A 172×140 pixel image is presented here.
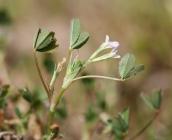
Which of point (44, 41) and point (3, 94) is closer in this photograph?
point (44, 41)

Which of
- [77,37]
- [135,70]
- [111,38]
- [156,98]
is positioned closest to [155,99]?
[156,98]

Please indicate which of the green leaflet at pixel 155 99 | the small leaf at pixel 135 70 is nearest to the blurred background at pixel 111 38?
the green leaflet at pixel 155 99

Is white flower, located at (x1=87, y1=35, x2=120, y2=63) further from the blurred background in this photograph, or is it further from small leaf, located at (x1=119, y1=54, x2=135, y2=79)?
the blurred background

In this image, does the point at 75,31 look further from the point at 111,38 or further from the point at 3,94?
the point at 111,38

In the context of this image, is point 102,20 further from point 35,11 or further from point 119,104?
point 119,104

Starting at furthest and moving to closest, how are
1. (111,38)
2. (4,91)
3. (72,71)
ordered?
(111,38)
(4,91)
(72,71)
